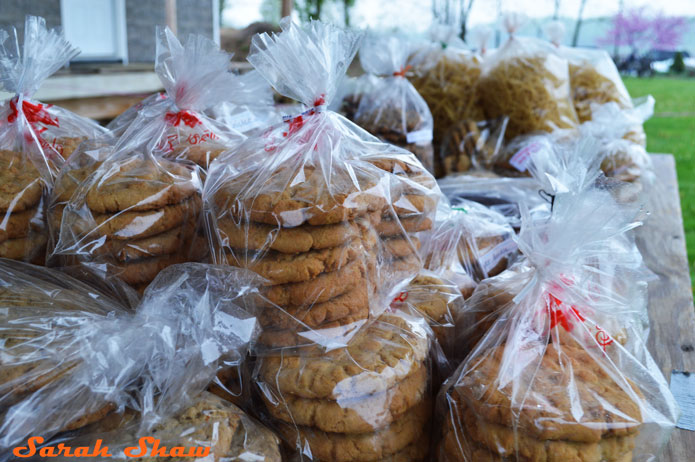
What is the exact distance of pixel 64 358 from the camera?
91 centimetres

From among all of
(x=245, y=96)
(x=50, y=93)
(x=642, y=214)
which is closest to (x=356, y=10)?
(x=50, y=93)

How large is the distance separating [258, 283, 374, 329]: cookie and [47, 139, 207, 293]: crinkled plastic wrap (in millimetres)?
277

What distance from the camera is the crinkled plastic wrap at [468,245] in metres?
1.71

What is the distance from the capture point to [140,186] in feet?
3.86

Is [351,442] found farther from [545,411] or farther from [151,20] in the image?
[151,20]

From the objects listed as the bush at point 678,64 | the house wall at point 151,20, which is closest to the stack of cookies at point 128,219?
the house wall at point 151,20

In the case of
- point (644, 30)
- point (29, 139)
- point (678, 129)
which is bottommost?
point (678, 129)

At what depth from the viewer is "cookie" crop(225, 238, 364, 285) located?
1.04 metres

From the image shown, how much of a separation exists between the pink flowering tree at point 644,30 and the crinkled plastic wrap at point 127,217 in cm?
1144

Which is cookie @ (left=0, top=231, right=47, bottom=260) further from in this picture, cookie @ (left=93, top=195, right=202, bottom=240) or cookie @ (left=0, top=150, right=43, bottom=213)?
cookie @ (left=93, top=195, right=202, bottom=240)

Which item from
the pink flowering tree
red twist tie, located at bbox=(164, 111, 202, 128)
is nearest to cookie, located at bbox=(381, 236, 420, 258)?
red twist tie, located at bbox=(164, 111, 202, 128)

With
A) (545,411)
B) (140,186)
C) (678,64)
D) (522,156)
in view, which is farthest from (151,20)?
(678,64)
